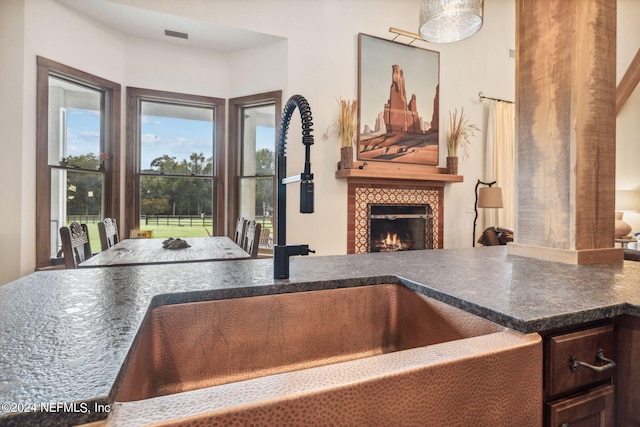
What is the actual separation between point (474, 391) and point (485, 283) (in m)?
0.43

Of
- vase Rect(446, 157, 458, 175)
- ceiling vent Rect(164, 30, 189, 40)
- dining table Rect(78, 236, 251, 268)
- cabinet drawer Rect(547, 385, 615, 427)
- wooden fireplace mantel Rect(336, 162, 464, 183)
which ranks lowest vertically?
cabinet drawer Rect(547, 385, 615, 427)

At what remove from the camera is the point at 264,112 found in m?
3.86

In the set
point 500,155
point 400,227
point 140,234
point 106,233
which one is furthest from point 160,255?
point 500,155

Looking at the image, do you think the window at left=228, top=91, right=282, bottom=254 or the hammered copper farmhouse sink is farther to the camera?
the window at left=228, top=91, right=282, bottom=254

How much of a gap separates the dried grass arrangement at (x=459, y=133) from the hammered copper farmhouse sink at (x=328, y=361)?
Result: 3695 millimetres

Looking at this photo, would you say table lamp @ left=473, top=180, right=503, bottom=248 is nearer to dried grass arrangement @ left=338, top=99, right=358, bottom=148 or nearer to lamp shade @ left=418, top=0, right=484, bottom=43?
dried grass arrangement @ left=338, top=99, right=358, bottom=148

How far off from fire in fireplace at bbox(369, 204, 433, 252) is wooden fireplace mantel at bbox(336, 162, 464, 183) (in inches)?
14.7

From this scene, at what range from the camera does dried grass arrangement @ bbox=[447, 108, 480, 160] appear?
4.23m

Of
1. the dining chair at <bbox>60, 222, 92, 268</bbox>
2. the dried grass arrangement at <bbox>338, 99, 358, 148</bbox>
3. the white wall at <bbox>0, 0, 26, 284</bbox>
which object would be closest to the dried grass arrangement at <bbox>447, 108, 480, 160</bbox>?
the dried grass arrangement at <bbox>338, 99, 358, 148</bbox>

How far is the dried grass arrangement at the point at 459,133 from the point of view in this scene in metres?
4.23

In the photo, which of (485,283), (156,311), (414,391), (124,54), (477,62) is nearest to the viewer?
(414,391)

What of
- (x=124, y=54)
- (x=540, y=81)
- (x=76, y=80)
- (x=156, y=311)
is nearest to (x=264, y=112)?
(x=124, y=54)

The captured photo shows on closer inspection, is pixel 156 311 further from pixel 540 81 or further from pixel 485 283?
pixel 540 81

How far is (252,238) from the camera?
2.59 m
